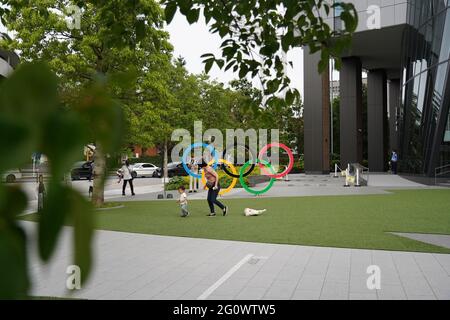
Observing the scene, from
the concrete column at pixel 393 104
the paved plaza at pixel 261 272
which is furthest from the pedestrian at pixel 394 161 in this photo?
the paved plaza at pixel 261 272

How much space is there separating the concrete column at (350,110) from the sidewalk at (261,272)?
31.5 metres

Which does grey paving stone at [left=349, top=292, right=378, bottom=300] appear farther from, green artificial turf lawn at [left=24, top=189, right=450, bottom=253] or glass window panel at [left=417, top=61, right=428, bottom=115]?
glass window panel at [left=417, top=61, right=428, bottom=115]

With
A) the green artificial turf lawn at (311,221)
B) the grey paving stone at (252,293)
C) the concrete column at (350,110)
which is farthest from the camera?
the concrete column at (350,110)

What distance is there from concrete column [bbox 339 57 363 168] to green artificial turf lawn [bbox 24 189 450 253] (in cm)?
2000

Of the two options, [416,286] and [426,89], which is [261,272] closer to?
[416,286]

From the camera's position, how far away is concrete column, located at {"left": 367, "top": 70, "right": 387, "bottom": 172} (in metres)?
43.1

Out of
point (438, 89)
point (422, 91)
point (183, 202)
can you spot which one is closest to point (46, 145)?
point (183, 202)

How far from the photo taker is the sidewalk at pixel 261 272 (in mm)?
5930

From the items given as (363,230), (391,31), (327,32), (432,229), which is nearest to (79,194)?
(327,32)

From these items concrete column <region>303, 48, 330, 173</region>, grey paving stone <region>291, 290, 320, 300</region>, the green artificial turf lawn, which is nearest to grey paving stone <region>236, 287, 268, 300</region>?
grey paving stone <region>291, 290, 320, 300</region>

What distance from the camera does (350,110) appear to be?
39.5m

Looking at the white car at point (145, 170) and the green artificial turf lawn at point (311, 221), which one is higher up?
the white car at point (145, 170)

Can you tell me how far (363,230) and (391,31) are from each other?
27144 mm

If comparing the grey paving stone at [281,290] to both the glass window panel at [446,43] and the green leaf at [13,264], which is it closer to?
the green leaf at [13,264]
